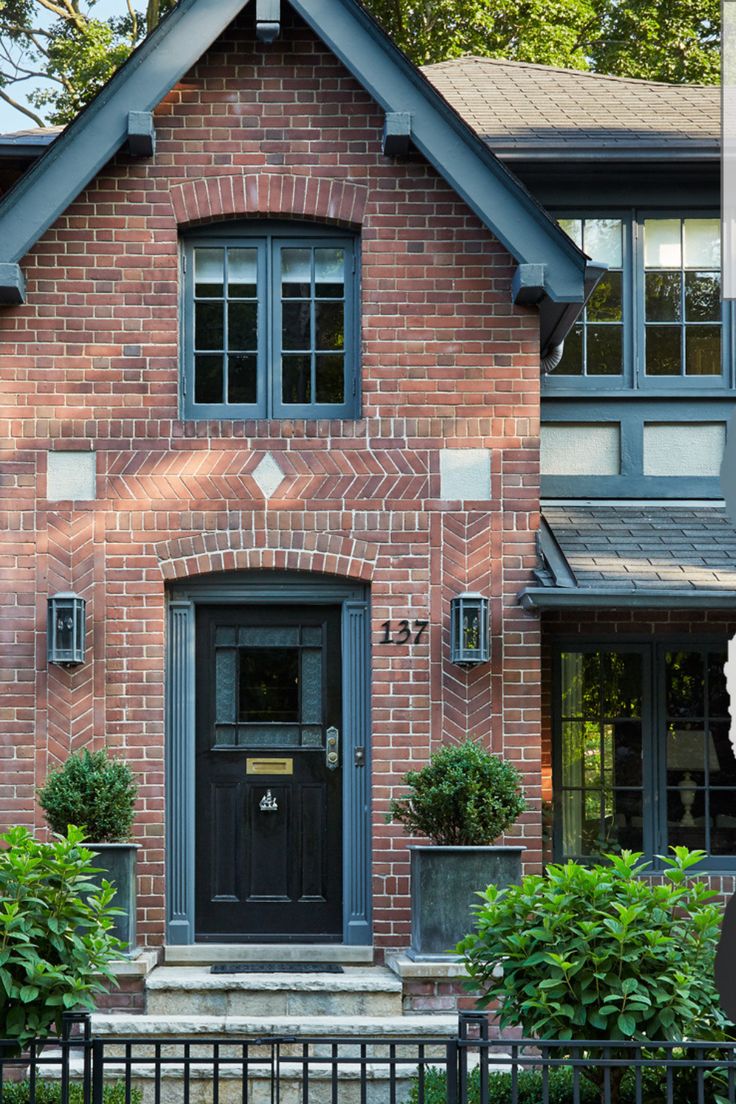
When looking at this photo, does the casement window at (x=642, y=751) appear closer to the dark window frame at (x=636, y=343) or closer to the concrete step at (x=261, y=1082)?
the dark window frame at (x=636, y=343)

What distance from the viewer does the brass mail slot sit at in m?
10.7

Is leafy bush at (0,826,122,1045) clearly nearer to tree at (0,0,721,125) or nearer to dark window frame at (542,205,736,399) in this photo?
dark window frame at (542,205,736,399)

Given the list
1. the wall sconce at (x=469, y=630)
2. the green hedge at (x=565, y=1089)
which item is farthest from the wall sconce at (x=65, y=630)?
the green hedge at (x=565, y=1089)

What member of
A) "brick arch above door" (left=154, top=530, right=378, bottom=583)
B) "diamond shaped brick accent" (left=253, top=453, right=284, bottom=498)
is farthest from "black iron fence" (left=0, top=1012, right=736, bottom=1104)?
"diamond shaped brick accent" (left=253, top=453, right=284, bottom=498)

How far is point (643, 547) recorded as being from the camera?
11078mm

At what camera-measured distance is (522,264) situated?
34.0 feet

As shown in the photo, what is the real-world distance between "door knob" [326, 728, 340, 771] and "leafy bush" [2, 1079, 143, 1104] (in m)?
2.91

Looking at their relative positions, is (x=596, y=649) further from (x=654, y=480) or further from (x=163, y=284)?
(x=163, y=284)

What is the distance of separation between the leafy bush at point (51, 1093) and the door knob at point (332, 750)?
2908 mm

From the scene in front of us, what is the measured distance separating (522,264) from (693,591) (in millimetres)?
2472

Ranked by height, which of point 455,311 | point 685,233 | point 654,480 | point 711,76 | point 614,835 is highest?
point 711,76

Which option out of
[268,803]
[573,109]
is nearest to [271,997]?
[268,803]

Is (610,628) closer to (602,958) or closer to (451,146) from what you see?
(451,146)

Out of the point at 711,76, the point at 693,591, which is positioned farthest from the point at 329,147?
the point at 711,76
